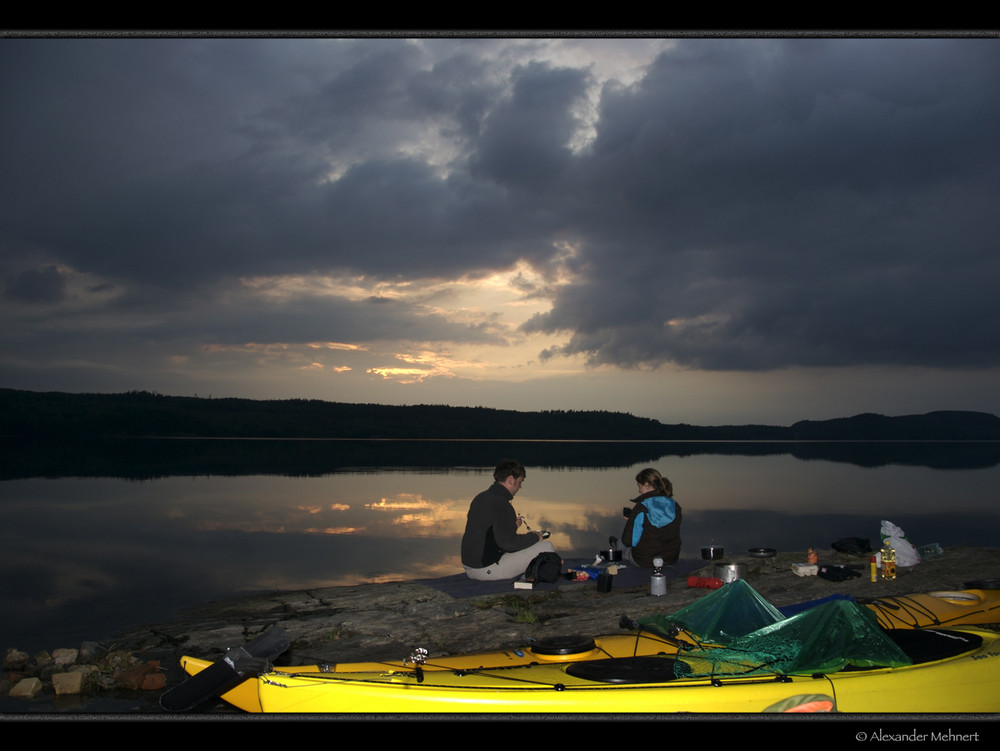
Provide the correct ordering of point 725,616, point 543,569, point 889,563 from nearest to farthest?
point 725,616
point 889,563
point 543,569

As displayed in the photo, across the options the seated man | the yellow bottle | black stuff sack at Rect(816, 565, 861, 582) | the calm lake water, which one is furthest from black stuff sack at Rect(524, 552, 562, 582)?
the calm lake water

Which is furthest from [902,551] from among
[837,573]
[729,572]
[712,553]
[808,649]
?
[808,649]

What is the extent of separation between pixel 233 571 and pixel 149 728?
10083 millimetres

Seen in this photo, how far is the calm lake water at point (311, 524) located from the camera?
472 inches

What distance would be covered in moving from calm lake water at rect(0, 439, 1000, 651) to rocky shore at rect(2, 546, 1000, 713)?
1962 millimetres

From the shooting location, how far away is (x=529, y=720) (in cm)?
438

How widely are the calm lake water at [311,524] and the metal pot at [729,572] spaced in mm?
5980

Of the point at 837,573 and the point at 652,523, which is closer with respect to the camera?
the point at 837,573

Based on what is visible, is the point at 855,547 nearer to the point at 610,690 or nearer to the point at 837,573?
the point at 837,573

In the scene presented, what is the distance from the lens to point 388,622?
743 cm

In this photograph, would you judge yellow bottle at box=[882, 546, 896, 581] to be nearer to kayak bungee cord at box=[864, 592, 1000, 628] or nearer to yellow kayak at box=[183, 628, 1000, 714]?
kayak bungee cord at box=[864, 592, 1000, 628]

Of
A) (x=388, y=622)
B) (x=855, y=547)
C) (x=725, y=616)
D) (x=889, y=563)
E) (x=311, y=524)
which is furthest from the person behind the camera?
(x=311, y=524)

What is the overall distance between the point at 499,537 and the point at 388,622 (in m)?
1.73

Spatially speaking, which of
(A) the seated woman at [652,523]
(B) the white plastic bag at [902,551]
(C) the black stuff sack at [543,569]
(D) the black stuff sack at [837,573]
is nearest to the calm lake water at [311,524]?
(C) the black stuff sack at [543,569]
